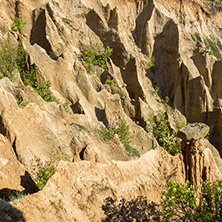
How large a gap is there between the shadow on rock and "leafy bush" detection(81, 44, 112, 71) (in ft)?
73.4

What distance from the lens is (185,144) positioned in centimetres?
1397

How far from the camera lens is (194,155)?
13.6m

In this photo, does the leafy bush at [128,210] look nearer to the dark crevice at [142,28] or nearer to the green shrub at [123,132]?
the green shrub at [123,132]

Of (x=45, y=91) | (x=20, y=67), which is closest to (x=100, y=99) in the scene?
(x=45, y=91)

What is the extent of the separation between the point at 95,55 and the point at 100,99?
862 centimetres

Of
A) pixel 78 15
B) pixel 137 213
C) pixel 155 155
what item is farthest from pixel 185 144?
pixel 78 15

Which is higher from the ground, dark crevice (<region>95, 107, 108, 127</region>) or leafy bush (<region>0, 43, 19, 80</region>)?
leafy bush (<region>0, 43, 19, 80</region>)

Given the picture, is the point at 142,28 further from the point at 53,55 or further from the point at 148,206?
the point at 148,206

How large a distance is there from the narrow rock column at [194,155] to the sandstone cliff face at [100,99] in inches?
4.9

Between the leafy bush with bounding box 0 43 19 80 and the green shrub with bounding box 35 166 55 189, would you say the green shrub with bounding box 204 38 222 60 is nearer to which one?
the leafy bush with bounding box 0 43 19 80

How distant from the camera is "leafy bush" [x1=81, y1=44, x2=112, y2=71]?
1180 inches

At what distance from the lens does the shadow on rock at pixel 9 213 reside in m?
7.47

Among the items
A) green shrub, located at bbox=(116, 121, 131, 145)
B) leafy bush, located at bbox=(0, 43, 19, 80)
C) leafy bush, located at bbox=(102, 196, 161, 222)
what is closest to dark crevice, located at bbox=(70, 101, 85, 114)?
green shrub, located at bbox=(116, 121, 131, 145)

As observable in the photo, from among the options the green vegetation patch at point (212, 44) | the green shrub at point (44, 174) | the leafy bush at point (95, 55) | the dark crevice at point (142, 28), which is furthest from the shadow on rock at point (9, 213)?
the green vegetation patch at point (212, 44)
